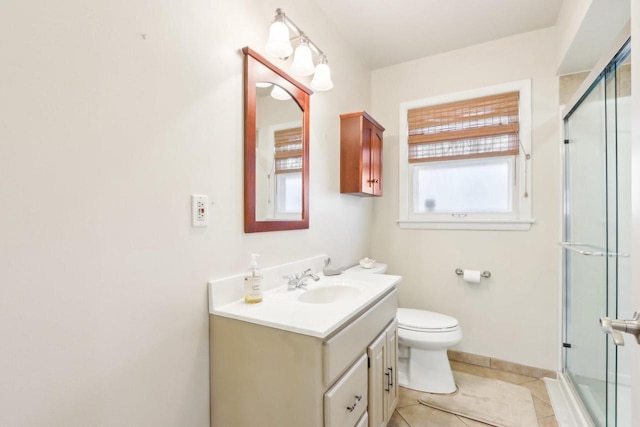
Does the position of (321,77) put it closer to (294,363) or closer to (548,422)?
(294,363)

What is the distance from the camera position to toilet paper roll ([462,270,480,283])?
7.59ft

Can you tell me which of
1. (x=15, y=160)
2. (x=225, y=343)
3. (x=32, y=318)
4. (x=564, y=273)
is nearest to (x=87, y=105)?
(x=15, y=160)

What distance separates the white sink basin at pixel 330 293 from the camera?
1.55 meters

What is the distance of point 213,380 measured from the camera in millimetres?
1177

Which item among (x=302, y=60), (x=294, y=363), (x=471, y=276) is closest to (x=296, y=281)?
(x=294, y=363)

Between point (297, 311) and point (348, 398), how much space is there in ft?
1.24

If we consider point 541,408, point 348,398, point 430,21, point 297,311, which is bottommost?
point 541,408

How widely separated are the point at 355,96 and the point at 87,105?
2015 mm

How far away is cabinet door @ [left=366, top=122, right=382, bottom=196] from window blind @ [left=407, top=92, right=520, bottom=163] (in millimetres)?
351

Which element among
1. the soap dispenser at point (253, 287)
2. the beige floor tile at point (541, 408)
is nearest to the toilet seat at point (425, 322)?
Result: the beige floor tile at point (541, 408)

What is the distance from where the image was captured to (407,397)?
196cm

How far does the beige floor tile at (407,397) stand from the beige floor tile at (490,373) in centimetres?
51

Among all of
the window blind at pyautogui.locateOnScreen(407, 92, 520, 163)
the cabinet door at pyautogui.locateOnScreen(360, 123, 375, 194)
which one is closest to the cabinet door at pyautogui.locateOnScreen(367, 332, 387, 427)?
the cabinet door at pyautogui.locateOnScreen(360, 123, 375, 194)

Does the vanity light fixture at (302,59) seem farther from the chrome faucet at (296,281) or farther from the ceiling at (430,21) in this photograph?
the chrome faucet at (296,281)
